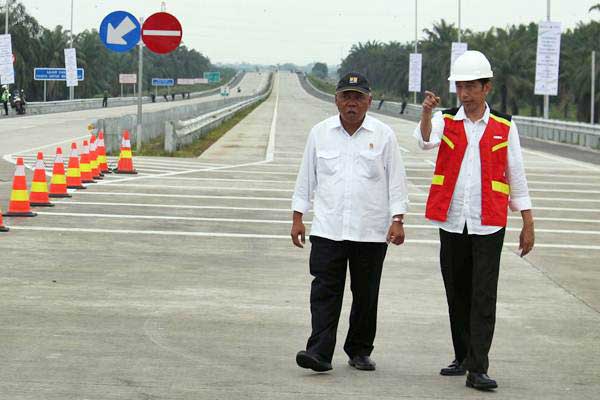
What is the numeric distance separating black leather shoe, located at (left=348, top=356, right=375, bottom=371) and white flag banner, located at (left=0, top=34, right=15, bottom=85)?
55.4 m

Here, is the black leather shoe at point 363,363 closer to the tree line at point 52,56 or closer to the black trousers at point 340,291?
the black trousers at point 340,291

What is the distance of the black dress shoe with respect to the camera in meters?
6.89

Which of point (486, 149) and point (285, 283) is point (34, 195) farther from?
point (486, 149)

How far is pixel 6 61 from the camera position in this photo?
61.1 m

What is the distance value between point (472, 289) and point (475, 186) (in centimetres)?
62

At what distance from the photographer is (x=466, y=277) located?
286 inches

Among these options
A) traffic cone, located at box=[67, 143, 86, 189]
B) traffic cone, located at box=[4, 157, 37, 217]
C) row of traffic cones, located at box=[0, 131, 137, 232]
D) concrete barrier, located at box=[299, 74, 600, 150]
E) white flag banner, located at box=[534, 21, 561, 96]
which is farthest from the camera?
white flag banner, located at box=[534, 21, 561, 96]

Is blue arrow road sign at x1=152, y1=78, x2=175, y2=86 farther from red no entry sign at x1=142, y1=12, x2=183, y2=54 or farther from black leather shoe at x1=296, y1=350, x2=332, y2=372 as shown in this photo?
black leather shoe at x1=296, y1=350, x2=332, y2=372

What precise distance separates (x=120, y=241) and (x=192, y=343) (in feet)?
18.0

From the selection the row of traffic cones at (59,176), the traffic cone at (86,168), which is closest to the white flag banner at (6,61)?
the row of traffic cones at (59,176)

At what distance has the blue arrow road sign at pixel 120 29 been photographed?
2709 cm

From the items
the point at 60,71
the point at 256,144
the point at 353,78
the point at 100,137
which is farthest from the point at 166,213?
the point at 60,71

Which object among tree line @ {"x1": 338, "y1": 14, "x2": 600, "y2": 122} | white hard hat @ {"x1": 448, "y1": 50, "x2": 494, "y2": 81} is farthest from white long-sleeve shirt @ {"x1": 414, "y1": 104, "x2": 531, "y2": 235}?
tree line @ {"x1": 338, "y1": 14, "x2": 600, "y2": 122}

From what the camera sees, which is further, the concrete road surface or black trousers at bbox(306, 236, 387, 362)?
black trousers at bbox(306, 236, 387, 362)
